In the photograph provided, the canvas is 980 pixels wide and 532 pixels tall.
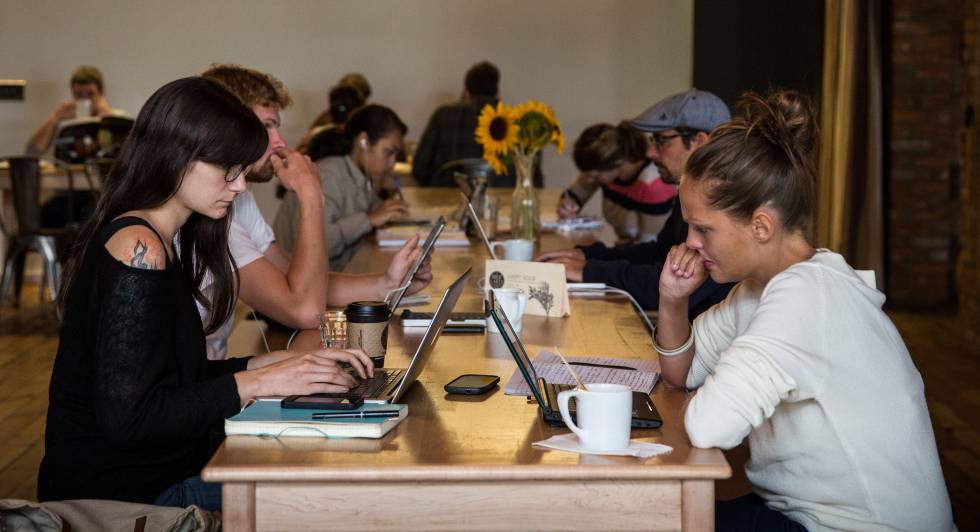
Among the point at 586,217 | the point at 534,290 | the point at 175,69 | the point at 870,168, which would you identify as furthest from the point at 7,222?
the point at 534,290

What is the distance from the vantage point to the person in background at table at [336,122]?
15.6 ft

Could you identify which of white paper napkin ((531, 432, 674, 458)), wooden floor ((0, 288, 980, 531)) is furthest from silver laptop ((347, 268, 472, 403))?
wooden floor ((0, 288, 980, 531))

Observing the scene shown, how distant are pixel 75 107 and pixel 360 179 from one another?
394cm

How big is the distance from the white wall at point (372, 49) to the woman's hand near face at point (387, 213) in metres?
4.15

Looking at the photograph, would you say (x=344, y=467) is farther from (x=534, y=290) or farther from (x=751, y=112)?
(x=534, y=290)

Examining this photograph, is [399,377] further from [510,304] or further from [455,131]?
[455,131]

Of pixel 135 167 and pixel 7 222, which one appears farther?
pixel 7 222

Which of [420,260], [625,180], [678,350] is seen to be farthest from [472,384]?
[625,180]

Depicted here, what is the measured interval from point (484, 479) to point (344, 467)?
0.18 metres

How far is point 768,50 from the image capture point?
6.33 metres

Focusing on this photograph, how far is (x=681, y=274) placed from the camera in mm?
2033

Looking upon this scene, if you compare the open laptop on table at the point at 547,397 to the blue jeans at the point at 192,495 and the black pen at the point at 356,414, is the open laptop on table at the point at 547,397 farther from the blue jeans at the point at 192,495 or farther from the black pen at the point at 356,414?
the blue jeans at the point at 192,495

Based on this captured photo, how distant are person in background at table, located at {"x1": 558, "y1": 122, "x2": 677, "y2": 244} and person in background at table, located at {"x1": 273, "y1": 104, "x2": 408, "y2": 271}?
810 millimetres

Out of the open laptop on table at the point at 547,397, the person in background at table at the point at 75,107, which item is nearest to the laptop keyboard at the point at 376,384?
the open laptop on table at the point at 547,397
